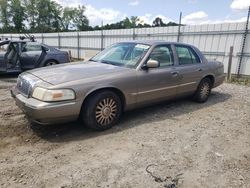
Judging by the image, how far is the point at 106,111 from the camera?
407 centimetres

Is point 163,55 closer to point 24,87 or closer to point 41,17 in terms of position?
point 24,87

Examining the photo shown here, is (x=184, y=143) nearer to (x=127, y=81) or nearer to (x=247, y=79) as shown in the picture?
(x=127, y=81)

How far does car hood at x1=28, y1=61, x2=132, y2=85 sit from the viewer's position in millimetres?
3779

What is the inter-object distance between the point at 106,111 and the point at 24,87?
1413mm

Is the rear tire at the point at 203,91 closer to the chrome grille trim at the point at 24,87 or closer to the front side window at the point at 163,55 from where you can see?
the front side window at the point at 163,55

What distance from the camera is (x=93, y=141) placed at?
3717 mm

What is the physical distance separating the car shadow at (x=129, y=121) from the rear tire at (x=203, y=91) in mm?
128

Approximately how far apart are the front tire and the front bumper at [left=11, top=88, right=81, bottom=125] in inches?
7.7

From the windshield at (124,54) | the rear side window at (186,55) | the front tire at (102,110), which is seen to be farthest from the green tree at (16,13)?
the front tire at (102,110)

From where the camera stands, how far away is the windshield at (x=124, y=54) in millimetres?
4605

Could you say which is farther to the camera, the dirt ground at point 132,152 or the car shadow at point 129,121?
the car shadow at point 129,121

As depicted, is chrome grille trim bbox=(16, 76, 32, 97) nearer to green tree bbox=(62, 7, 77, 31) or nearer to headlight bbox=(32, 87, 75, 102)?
headlight bbox=(32, 87, 75, 102)

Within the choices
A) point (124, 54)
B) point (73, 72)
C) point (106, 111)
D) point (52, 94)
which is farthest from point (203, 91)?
point (52, 94)

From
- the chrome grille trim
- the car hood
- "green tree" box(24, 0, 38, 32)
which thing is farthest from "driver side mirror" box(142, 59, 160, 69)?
"green tree" box(24, 0, 38, 32)
